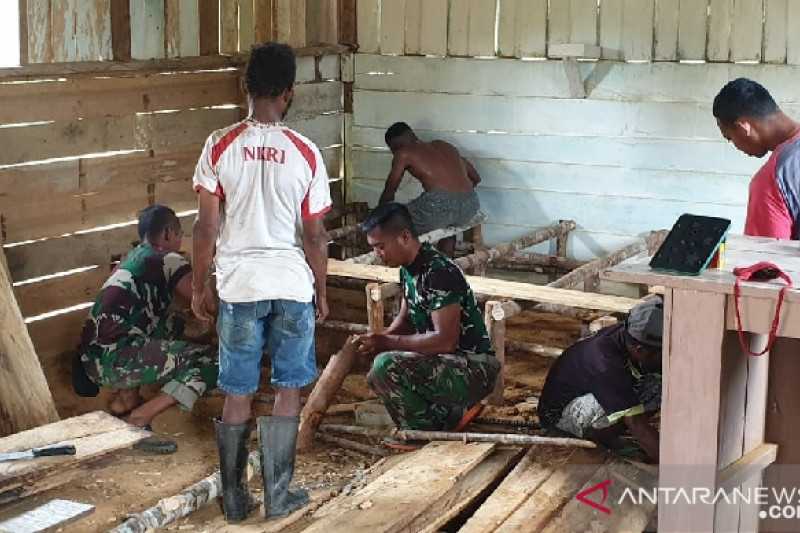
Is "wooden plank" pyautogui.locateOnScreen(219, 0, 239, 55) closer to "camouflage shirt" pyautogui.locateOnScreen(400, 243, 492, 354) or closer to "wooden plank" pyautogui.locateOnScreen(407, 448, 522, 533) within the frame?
"camouflage shirt" pyautogui.locateOnScreen(400, 243, 492, 354)

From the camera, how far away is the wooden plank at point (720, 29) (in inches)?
328

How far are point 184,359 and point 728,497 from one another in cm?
313

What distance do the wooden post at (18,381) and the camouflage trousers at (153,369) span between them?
305 millimetres

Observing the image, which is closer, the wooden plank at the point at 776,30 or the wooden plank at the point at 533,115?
the wooden plank at the point at 776,30

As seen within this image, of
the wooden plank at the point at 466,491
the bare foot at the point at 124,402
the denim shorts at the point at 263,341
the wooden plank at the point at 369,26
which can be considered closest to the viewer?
the wooden plank at the point at 466,491

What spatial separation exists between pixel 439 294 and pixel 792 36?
151 inches

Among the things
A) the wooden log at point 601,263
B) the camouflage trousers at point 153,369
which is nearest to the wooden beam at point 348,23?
the wooden log at point 601,263

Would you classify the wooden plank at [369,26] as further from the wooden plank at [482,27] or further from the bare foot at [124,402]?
the bare foot at [124,402]

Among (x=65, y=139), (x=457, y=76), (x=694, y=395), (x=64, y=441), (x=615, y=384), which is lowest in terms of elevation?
(x=64, y=441)

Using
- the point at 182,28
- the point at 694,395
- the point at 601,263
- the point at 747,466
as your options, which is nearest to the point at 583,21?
the point at 601,263

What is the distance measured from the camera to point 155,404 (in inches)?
243

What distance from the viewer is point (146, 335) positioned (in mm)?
6246

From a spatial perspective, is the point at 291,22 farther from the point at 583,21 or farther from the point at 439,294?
the point at 439,294

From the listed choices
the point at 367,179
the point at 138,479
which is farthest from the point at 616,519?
the point at 367,179
